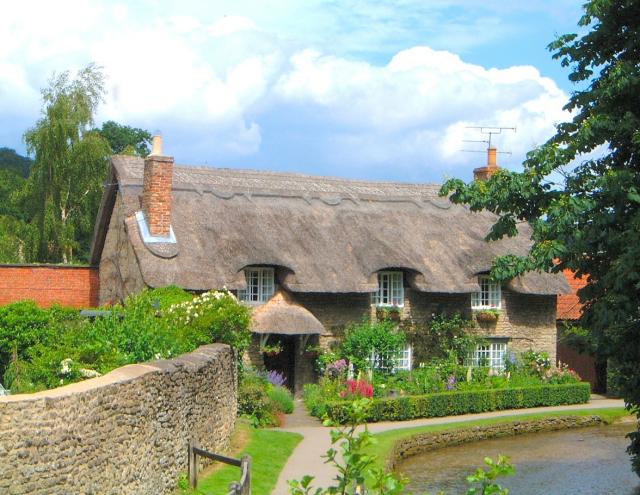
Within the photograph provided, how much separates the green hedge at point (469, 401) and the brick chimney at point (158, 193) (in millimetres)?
7119

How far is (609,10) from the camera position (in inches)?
620

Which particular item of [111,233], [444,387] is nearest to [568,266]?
[444,387]

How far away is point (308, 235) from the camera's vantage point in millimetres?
28578

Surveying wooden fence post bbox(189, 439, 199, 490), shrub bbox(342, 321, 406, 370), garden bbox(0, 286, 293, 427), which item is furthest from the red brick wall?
wooden fence post bbox(189, 439, 199, 490)

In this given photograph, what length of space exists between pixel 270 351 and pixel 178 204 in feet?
16.8

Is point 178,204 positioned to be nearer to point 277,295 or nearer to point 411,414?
point 277,295

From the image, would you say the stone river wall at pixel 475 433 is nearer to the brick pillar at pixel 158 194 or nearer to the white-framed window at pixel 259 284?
the white-framed window at pixel 259 284

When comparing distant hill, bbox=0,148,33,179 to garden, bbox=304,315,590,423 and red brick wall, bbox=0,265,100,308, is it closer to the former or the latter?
red brick wall, bbox=0,265,100,308

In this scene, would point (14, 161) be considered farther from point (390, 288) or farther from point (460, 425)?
point (460, 425)

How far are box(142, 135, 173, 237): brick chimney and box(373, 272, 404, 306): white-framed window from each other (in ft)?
21.9

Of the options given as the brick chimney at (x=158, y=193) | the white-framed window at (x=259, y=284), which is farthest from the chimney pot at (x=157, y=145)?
the white-framed window at (x=259, y=284)

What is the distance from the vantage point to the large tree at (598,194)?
14.8 m

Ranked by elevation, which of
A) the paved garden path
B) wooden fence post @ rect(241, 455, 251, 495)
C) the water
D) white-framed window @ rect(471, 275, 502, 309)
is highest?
white-framed window @ rect(471, 275, 502, 309)

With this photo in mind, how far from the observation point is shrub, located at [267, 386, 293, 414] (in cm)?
2341
